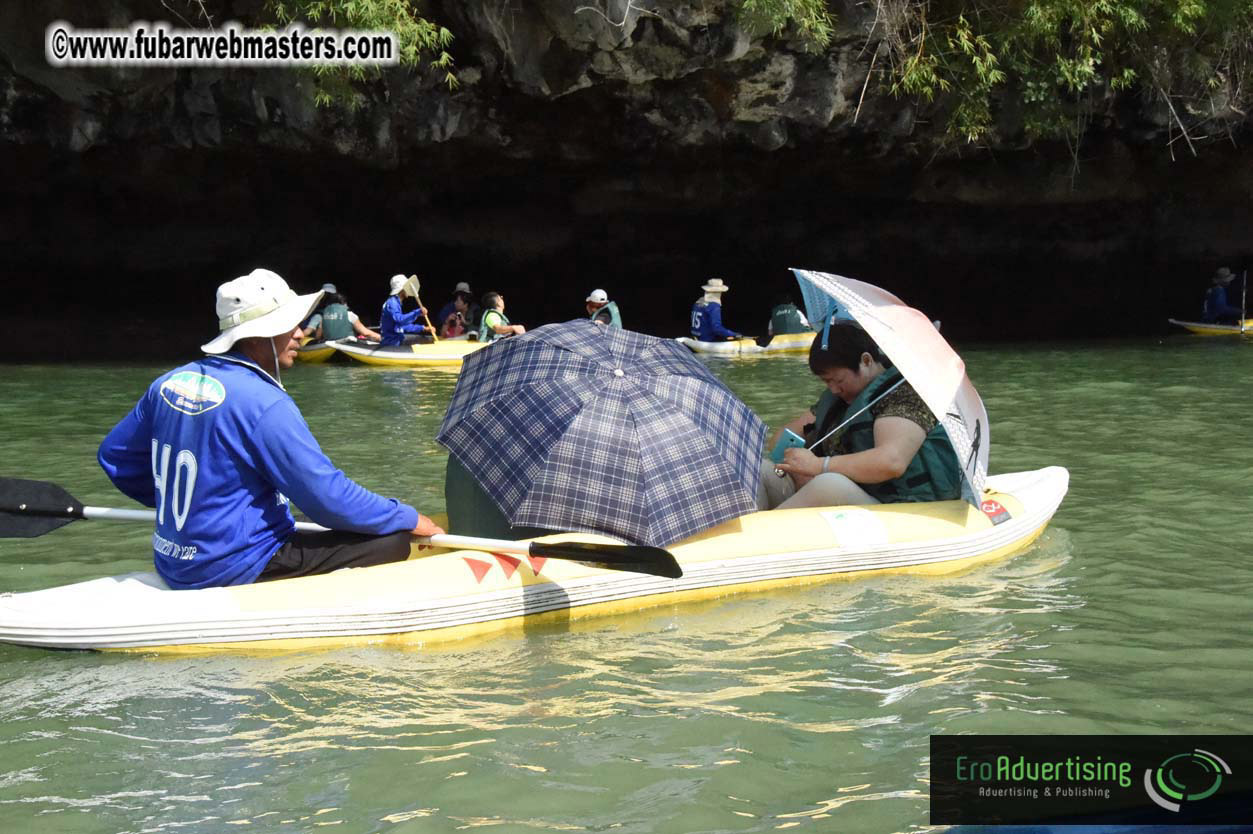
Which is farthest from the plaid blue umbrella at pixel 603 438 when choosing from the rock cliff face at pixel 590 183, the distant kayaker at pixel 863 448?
the rock cliff face at pixel 590 183

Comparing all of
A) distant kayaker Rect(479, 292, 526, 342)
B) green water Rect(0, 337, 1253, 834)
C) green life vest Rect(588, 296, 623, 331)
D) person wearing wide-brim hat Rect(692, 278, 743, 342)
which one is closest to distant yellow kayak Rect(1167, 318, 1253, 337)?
person wearing wide-brim hat Rect(692, 278, 743, 342)

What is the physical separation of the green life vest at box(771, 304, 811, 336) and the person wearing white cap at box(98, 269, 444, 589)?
41.7ft

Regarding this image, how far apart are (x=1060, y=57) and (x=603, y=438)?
519 inches

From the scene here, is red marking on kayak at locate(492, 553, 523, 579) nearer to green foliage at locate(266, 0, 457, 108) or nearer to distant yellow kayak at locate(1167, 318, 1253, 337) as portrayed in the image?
green foliage at locate(266, 0, 457, 108)

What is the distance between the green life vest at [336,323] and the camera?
52.0 ft

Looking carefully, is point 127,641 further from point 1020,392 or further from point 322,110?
point 322,110

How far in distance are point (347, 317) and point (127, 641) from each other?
11.8 meters

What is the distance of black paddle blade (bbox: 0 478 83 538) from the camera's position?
4934 millimetres

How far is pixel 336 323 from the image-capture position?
15891 mm

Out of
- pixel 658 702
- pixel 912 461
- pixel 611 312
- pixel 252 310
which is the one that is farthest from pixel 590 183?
pixel 658 702

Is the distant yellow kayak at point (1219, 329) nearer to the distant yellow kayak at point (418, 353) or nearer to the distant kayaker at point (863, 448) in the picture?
the distant yellow kayak at point (418, 353)

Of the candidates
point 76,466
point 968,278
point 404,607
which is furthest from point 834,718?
point 968,278

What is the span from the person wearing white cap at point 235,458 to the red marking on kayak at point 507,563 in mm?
534

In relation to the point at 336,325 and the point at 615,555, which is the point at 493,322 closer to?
the point at 336,325
